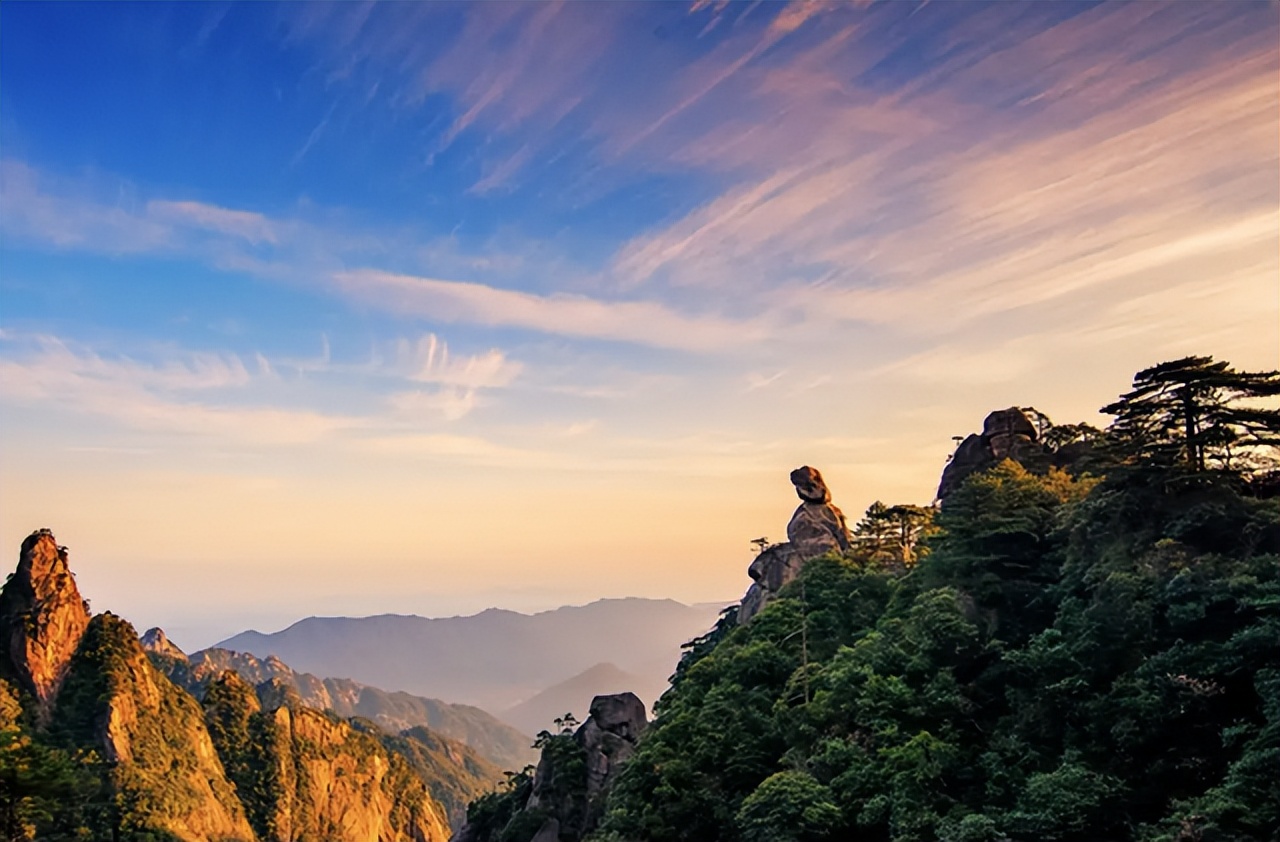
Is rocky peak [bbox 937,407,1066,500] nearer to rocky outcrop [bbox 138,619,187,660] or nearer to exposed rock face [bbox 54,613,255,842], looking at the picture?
exposed rock face [bbox 54,613,255,842]

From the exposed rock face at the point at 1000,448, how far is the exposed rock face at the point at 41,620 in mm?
83710

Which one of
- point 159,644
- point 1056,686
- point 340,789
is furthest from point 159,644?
point 1056,686

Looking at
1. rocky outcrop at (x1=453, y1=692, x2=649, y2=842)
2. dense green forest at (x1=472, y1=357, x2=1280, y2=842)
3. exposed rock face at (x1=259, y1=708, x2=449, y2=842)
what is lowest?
exposed rock face at (x1=259, y1=708, x2=449, y2=842)

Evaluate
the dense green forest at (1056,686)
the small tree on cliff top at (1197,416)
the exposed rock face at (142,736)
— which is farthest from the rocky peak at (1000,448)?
the exposed rock face at (142,736)

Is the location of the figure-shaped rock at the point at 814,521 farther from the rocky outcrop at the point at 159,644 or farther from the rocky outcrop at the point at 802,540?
the rocky outcrop at the point at 159,644

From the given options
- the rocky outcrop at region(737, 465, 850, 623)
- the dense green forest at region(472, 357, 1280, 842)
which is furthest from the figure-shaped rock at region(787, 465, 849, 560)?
the dense green forest at region(472, 357, 1280, 842)

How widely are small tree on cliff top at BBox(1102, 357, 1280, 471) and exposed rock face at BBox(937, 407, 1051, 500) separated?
1503cm

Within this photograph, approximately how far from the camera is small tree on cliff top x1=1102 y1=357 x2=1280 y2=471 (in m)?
23.9

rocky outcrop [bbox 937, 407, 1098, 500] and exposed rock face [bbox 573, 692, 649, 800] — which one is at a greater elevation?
rocky outcrop [bbox 937, 407, 1098, 500]

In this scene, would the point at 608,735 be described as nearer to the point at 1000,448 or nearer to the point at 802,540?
the point at 802,540

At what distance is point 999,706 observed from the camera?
25781 mm

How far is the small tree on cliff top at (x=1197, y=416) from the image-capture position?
941 inches

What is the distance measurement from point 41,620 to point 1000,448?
87.2 metres

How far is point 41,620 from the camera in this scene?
85625 mm
